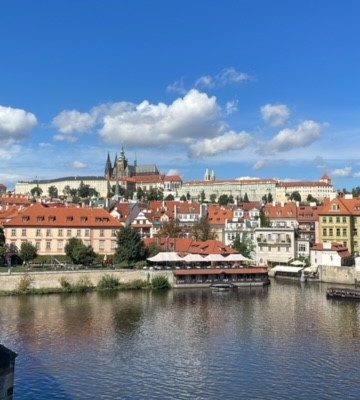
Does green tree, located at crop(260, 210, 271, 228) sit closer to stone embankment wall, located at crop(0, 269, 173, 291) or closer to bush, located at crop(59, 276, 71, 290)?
stone embankment wall, located at crop(0, 269, 173, 291)

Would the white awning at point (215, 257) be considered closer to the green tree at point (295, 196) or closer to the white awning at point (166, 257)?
the white awning at point (166, 257)

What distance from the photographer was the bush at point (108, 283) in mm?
49875

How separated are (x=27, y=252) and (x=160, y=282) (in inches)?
583

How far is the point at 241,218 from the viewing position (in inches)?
3056

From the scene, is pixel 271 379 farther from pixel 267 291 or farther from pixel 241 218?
pixel 241 218

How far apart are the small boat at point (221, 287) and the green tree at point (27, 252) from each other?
62.9 ft

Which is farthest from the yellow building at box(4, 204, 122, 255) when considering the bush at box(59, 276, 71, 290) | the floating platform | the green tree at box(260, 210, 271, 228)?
the floating platform

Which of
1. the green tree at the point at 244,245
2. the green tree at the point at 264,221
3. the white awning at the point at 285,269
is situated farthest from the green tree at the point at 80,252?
the green tree at the point at 264,221

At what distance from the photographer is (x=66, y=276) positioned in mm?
49000

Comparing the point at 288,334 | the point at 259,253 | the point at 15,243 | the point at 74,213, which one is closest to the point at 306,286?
the point at 259,253

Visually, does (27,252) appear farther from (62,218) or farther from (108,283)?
(108,283)

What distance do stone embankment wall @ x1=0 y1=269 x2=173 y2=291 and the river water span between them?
7.76ft

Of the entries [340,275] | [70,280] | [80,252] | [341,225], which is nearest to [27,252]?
[80,252]

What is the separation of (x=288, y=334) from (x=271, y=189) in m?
165
